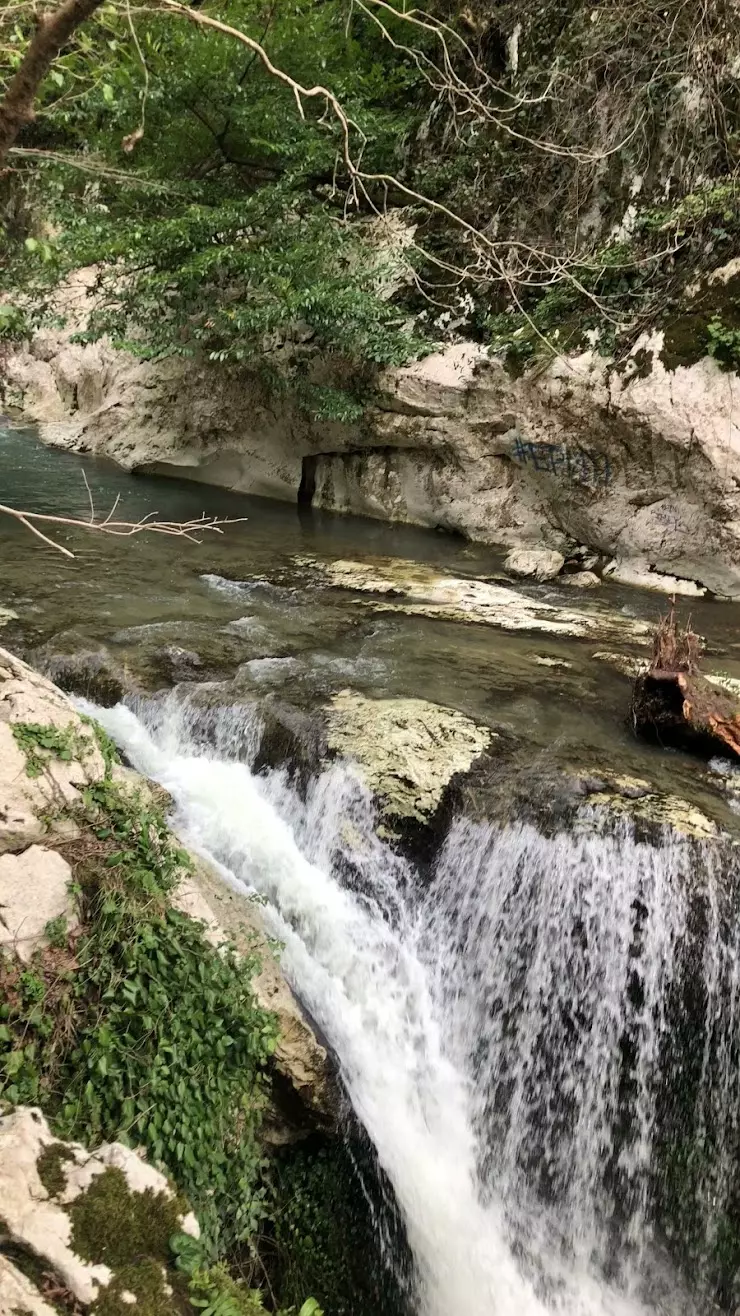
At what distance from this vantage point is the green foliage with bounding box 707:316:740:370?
8.82m

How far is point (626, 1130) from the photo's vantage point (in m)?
4.18

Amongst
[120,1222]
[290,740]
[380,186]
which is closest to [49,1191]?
[120,1222]

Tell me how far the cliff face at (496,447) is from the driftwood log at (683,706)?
13.6ft

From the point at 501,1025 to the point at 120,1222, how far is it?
261 centimetres

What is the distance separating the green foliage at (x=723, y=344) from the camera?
8820mm

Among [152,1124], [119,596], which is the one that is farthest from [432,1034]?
[119,596]

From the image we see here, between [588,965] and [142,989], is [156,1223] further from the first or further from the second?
[588,965]

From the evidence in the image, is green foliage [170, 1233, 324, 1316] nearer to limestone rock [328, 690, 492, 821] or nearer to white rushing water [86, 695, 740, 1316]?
white rushing water [86, 695, 740, 1316]

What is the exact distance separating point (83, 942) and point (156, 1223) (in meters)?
1.19

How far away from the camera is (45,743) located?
3979mm

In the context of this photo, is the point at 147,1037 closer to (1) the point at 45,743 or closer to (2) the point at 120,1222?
(2) the point at 120,1222

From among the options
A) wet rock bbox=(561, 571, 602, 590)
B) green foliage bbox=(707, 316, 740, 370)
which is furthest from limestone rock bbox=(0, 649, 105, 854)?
green foliage bbox=(707, 316, 740, 370)

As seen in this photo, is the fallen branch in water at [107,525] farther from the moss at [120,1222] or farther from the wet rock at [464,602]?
the wet rock at [464,602]

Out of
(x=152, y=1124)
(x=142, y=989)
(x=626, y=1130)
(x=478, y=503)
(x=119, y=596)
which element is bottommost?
(x=626, y=1130)
